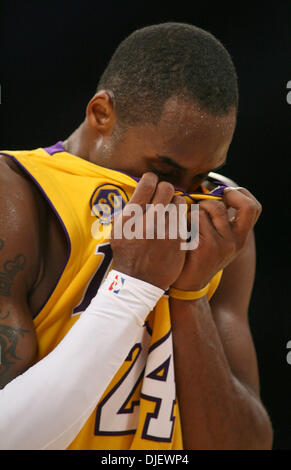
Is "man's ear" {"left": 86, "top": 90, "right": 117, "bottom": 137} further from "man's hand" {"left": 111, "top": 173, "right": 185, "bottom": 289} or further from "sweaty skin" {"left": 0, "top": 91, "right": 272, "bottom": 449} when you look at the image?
"man's hand" {"left": 111, "top": 173, "right": 185, "bottom": 289}

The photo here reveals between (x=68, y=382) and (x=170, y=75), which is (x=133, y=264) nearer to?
(x=68, y=382)

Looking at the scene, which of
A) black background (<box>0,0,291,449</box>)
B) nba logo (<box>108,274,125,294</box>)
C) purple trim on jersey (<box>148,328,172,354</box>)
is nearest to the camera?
nba logo (<box>108,274,125,294</box>)

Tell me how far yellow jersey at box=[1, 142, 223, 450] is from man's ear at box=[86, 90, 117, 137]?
126 mm

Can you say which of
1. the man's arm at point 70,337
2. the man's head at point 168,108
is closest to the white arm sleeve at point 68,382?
the man's arm at point 70,337

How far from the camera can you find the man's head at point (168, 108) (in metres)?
1.03

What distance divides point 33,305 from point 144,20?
1461mm

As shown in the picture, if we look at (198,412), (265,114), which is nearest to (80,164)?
(198,412)

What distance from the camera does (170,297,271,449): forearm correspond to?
106 cm

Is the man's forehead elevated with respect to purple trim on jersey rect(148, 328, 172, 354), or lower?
elevated

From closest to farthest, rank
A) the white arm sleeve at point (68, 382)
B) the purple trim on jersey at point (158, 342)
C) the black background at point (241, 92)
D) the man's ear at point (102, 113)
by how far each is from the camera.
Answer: the white arm sleeve at point (68, 382) → the purple trim on jersey at point (158, 342) → the man's ear at point (102, 113) → the black background at point (241, 92)

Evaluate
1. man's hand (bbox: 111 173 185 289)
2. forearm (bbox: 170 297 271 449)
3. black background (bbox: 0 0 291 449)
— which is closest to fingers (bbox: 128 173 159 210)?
man's hand (bbox: 111 173 185 289)

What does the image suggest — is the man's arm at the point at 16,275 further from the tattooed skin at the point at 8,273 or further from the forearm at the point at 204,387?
the forearm at the point at 204,387

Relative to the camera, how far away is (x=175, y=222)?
0.97 m
